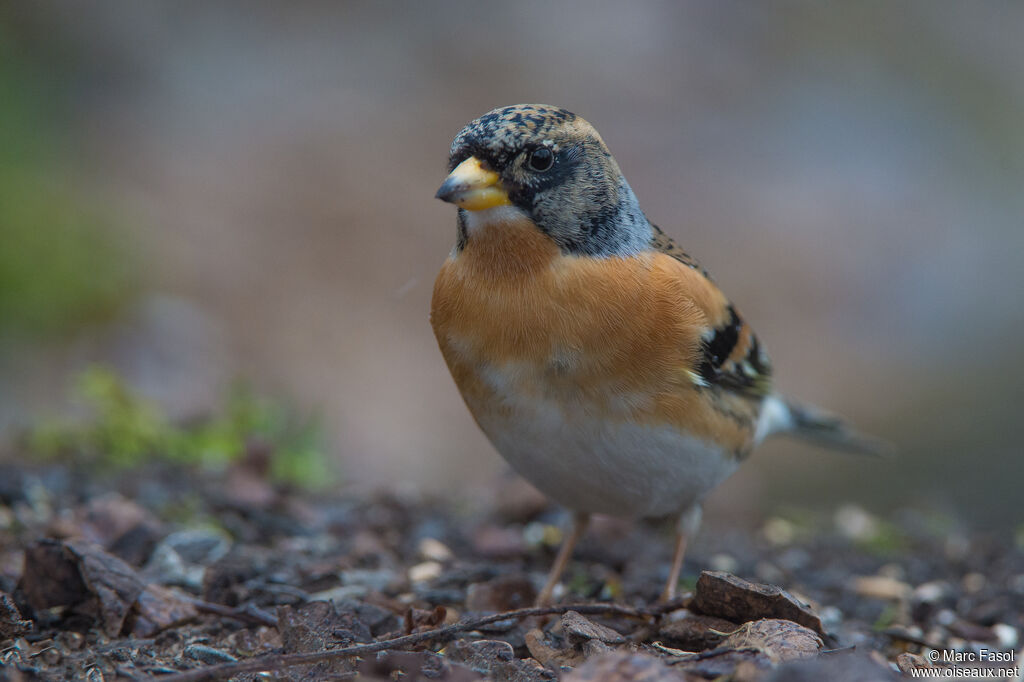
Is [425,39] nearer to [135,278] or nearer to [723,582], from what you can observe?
[135,278]

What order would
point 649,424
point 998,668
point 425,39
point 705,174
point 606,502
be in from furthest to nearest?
1. point 425,39
2. point 705,174
3. point 606,502
4. point 649,424
5. point 998,668

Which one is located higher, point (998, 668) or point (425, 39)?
point (425, 39)

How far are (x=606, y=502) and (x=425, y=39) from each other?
413 inches

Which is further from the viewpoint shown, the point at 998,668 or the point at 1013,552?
the point at 1013,552

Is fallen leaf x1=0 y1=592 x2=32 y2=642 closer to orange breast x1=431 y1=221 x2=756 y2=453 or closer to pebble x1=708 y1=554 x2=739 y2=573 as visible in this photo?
orange breast x1=431 y1=221 x2=756 y2=453

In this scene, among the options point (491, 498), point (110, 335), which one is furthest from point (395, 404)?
point (491, 498)

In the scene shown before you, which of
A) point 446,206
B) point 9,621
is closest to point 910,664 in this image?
point 9,621

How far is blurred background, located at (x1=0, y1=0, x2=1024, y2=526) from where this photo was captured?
7.22 m

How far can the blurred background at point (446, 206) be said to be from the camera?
7219mm

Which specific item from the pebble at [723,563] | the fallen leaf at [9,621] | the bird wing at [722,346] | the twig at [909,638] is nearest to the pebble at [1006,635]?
the twig at [909,638]

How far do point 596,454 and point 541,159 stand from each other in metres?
0.89

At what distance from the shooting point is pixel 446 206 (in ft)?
32.6

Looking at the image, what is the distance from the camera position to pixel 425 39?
12.8 meters

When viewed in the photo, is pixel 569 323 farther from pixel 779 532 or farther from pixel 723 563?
pixel 779 532
